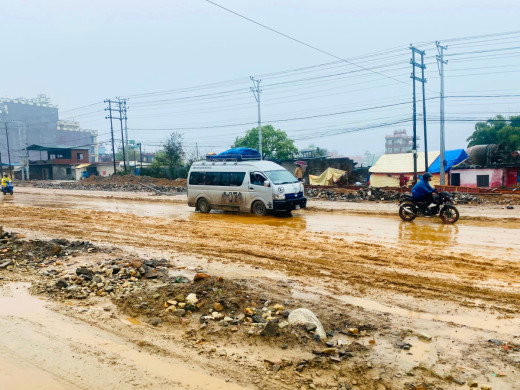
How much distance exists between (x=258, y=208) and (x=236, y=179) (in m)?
1.47

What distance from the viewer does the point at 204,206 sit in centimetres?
1777

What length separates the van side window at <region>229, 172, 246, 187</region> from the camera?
16.3 m

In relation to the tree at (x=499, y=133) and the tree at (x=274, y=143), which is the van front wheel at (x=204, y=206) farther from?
the tree at (x=274, y=143)

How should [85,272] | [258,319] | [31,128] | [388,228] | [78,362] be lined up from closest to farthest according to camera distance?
[78,362], [258,319], [85,272], [388,228], [31,128]

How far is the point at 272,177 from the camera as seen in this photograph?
15.8 metres

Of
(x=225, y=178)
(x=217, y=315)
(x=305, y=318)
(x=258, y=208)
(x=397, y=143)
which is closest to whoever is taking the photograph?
(x=305, y=318)

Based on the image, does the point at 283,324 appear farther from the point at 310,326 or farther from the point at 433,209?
the point at 433,209

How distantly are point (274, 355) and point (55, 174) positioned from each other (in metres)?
72.5

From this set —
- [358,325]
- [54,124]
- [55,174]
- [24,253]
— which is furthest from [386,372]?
[54,124]

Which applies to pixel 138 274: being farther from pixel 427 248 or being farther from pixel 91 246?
pixel 427 248

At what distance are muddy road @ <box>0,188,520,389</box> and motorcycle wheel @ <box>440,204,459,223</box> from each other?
375 millimetres

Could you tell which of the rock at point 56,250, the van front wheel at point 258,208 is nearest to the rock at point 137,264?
the rock at point 56,250

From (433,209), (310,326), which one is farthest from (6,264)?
(433,209)

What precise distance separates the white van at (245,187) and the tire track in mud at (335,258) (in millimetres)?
1858
